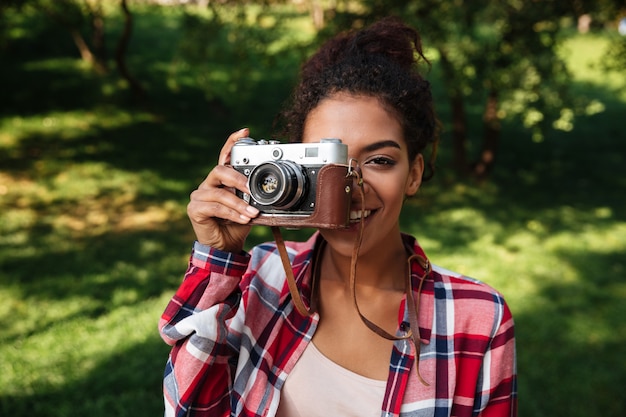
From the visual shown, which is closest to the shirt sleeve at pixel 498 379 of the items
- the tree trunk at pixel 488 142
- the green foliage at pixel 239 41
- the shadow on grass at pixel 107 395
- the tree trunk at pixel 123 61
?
the shadow on grass at pixel 107 395

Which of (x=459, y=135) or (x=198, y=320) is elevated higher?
(x=459, y=135)

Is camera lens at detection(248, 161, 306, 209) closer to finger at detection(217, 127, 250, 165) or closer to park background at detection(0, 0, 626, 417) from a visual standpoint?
finger at detection(217, 127, 250, 165)

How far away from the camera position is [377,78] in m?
1.64

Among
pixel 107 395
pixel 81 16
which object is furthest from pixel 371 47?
pixel 81 16

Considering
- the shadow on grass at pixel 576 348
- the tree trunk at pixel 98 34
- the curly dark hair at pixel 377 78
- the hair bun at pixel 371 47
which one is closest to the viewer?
the curly dark hair at pixel 377 78

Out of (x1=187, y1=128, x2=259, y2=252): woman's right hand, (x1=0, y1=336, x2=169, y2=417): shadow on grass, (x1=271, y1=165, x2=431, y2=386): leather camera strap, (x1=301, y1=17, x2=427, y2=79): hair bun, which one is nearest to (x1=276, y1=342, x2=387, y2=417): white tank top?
(x1=271, y1=165, x2=431, y2=386): leather camera strap

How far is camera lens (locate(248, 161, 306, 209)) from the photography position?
1421 mm

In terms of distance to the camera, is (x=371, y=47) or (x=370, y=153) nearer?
(x=370, y=153)

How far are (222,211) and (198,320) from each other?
277 millimetres

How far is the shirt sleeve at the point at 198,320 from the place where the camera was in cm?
147

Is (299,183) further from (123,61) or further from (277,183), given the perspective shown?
(123,61)

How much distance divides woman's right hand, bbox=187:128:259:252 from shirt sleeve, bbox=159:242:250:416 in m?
0.03

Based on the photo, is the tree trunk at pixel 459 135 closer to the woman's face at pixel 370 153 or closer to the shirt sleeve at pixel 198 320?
the woman's face at pixel 370 153

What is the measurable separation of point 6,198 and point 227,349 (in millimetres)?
5317
